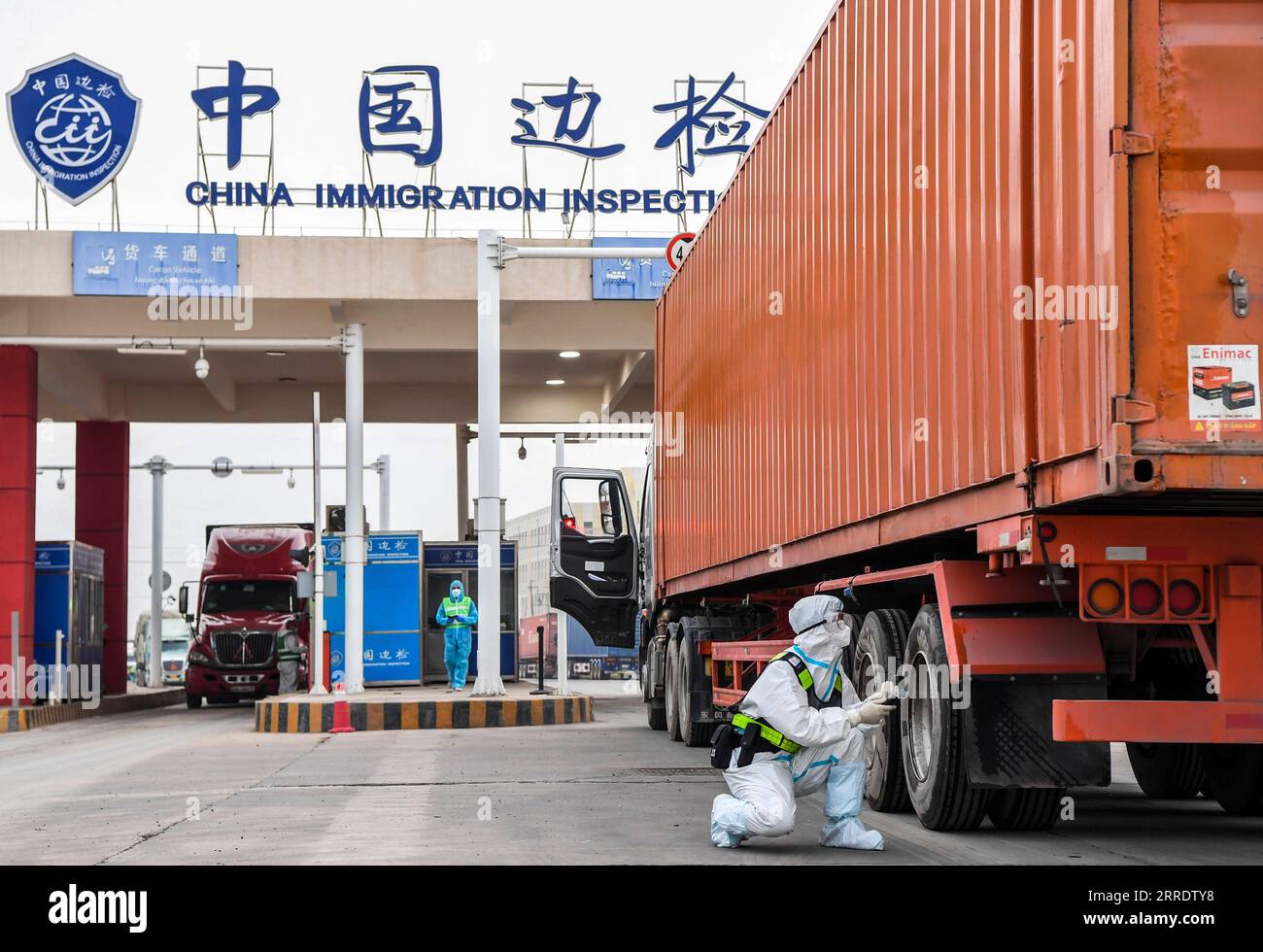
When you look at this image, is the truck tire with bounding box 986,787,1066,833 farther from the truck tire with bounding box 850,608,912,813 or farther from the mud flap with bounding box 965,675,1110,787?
the truck tire with bounding box 850,608,912,813

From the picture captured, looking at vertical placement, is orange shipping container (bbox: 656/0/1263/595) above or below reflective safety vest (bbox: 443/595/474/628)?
above

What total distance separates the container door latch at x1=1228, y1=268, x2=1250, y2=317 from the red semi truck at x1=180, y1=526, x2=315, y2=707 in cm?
2329

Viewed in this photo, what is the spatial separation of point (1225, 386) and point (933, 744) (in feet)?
8.46

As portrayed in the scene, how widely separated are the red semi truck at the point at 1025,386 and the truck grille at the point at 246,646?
1836 centimetres

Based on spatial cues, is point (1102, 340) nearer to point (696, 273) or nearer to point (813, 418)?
point (813, 418)

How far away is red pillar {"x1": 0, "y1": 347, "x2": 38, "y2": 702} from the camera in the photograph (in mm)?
22719

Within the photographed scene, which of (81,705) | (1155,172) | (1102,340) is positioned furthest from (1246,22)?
(81,705)

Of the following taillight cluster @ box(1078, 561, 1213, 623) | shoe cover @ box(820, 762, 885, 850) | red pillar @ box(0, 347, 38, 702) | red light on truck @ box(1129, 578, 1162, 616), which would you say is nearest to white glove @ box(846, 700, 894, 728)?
shoe cover @ box(820, 762, 885, 850)

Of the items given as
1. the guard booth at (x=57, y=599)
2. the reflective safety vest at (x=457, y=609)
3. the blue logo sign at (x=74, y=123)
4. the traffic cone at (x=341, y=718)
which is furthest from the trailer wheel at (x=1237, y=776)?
the guard booth at (x=57, y=599)

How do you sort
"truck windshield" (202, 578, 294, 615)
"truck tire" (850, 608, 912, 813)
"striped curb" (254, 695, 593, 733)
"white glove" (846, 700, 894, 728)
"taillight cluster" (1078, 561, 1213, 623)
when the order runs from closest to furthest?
"taillight cluster" (1078, 561, 1213, 623)
"white glove" (846, 700, 894, 728)
"truck tire" (850, 608, 912, 813)
"striped curb" (254, 695, 593, 733)
"truck windshield" (202, 578, 294, 615)

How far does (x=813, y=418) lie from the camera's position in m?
9.96

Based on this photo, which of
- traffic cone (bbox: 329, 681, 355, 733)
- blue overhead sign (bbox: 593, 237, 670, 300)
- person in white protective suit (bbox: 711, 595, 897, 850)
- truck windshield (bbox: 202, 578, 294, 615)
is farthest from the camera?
truck windshield (bbox: 202, 578, 294, 615)

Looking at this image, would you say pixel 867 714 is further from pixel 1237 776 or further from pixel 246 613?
pixel 246 613
